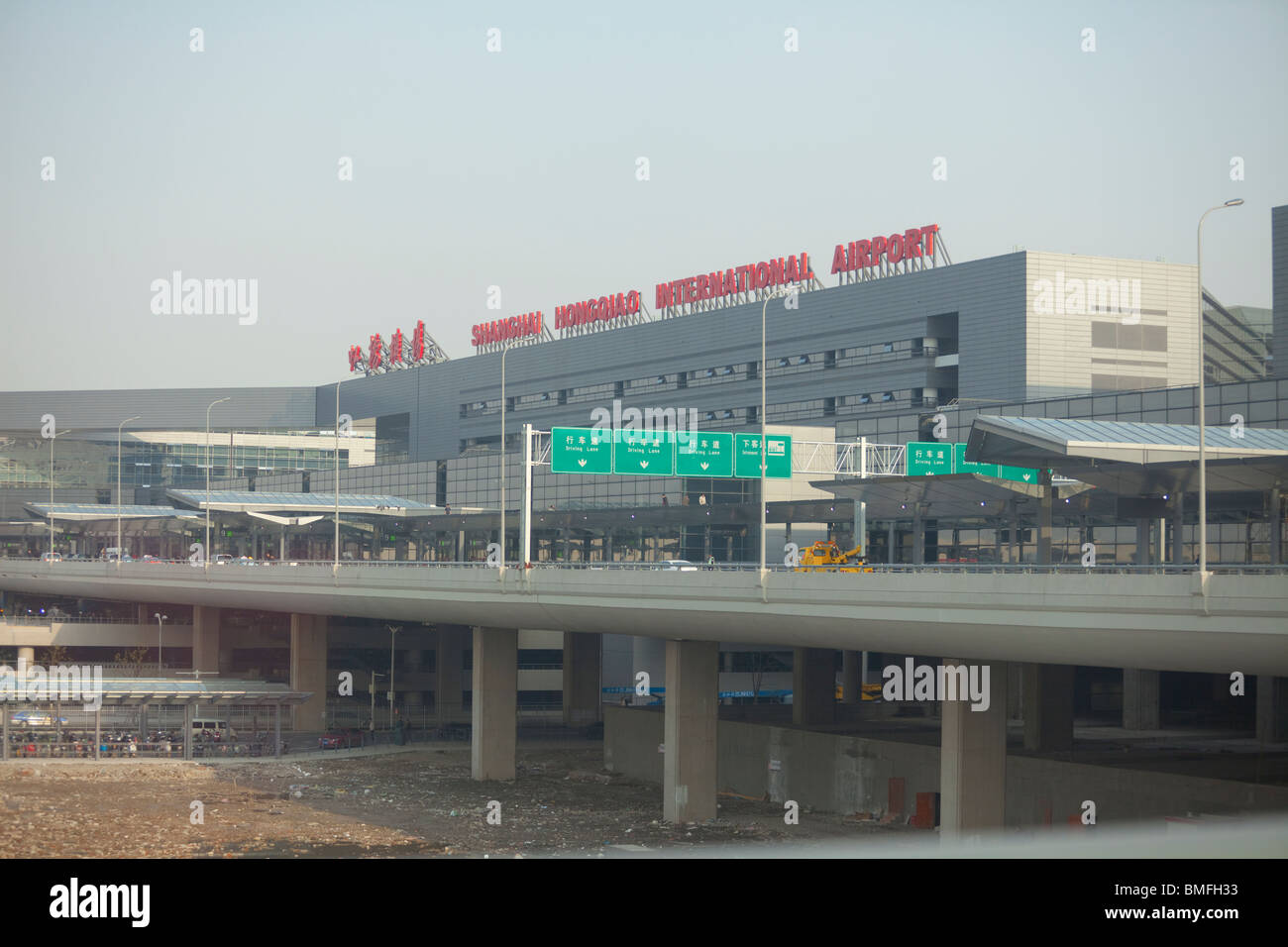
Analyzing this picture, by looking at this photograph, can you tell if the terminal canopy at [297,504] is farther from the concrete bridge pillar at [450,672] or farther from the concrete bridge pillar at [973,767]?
the concrete bridge pillar at [973,767]

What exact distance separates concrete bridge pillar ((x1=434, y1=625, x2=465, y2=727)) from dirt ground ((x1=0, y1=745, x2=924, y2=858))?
78.5ft

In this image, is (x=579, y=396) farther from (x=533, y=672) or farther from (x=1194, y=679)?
(x=1194, y=679)

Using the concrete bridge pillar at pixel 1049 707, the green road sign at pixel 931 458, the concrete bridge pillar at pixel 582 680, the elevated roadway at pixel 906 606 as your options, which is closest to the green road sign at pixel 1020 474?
the concrete bridge pillar at pixel 1049 707

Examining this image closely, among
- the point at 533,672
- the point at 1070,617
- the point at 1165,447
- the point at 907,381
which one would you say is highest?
the point at 907,381

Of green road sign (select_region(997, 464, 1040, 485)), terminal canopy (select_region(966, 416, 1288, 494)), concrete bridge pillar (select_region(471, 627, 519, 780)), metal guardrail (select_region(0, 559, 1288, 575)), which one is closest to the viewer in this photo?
metal guardrail (select_region(0, 559, 1288, 575))

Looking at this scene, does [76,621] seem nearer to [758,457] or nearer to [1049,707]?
[758,457]

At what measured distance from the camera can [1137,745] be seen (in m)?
46.1

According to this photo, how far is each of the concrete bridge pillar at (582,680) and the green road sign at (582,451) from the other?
23.7 metres

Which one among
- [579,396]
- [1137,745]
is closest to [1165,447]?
[1137,745]

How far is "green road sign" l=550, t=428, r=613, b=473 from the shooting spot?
2169 inches

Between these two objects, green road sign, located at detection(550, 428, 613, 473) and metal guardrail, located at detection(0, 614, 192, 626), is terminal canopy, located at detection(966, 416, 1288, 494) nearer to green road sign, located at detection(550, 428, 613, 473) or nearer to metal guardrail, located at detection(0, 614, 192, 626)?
green road sign, located at detection(550, 428, 613, 473)

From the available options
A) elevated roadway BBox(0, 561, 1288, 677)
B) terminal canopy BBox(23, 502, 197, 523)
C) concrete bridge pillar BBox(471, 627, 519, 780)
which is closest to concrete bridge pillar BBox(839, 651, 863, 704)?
concrete bridge pillar BBox(471, 627, 519, 780)

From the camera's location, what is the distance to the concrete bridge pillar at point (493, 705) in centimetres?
5578
